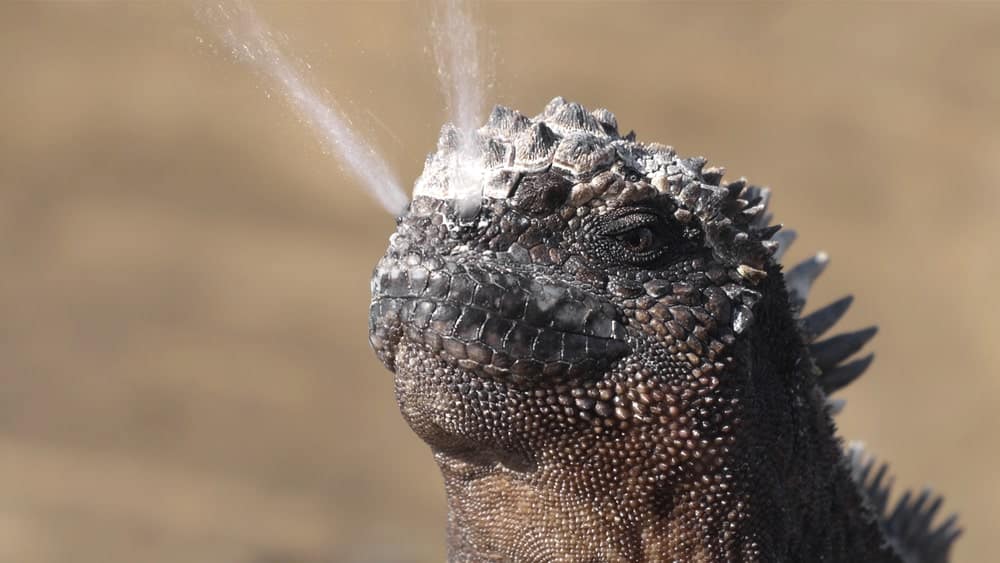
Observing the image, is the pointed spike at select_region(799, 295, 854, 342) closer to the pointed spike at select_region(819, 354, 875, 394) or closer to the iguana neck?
the pointed spike at select_region(819, 354, 875, 394)

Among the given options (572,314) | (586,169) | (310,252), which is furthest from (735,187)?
(310,252)

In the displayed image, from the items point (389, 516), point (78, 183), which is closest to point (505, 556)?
point (389, 516)

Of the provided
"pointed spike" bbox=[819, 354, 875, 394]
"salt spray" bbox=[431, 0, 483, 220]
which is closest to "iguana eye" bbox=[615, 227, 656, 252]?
"salt spray" bbox=[431, 0, 483, 220]

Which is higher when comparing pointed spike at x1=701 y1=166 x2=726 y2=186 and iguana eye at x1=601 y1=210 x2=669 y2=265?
pointed spike at x1=701 y1=166 x2=726 y2=186

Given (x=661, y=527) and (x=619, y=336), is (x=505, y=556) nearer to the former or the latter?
(x=661, y=527)

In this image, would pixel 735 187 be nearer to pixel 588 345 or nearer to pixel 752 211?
pixel 752 211

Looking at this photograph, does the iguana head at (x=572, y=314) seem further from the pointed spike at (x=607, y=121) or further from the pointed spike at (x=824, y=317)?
the pointed spike at (x=824, y=317)
